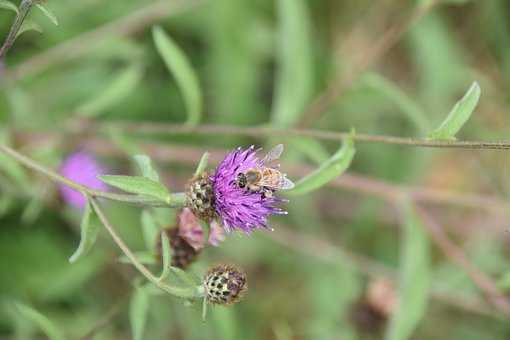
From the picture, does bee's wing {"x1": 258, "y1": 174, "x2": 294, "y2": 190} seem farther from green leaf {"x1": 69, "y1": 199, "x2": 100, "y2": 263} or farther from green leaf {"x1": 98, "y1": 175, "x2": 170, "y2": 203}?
green leaf {"x1": 69, "y1": 199, "x2": 100, "y2": 263}

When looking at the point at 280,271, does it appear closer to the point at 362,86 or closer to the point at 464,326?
the point at 464,326

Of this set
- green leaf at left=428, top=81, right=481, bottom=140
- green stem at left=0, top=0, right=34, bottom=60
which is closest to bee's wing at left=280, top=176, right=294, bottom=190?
green leaf at left=428, top=81, right=481, bottom=140

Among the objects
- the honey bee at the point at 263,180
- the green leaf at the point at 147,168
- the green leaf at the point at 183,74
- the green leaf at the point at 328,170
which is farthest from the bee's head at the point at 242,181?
the green leaf at the point at 183,74

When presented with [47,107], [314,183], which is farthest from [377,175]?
[314,183]

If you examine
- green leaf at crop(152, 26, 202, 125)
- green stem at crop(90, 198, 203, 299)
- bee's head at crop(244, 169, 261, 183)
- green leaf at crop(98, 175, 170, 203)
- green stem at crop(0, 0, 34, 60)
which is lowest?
green stem at crop(90, 198, 203, 299)

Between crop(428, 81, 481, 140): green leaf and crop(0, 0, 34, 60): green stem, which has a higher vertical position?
crop(428, 81, 481, 140): green leaf

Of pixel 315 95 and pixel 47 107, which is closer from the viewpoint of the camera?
pixel 47 107

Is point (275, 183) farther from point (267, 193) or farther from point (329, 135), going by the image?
point (329, 135)

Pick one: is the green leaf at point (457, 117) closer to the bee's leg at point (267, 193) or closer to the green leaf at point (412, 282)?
the bee's leg at point (267, 193)
